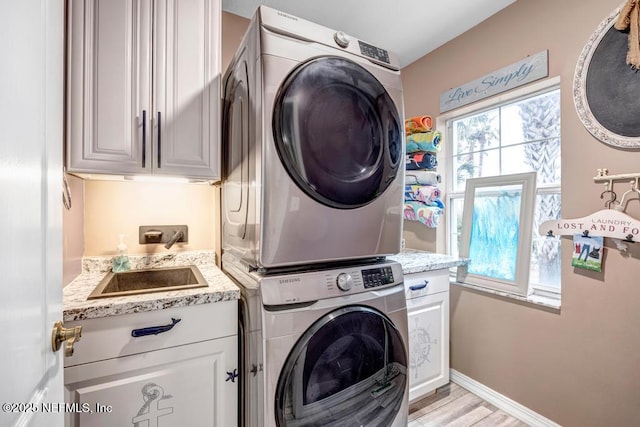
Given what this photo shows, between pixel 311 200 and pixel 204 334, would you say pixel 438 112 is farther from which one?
pixel 204 334

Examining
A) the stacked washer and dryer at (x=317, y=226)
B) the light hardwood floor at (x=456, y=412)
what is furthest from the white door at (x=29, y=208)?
the light hardwood floor at (x=456, y=412)

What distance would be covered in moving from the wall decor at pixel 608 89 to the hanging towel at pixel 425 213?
99 centimetres

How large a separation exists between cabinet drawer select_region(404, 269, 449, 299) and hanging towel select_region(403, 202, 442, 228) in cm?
46

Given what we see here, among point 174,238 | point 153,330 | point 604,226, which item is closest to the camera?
point 153,330

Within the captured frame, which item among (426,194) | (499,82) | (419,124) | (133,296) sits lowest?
(133,296)

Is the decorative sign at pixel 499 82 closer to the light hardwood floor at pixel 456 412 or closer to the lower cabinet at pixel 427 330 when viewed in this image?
the lower cabinet at pixel 427 330

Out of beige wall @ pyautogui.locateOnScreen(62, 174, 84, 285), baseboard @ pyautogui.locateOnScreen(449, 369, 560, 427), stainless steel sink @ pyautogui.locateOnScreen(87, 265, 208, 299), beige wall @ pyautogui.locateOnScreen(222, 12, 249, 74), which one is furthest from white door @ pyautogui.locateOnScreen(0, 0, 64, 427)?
baseboard @ pyautogui.locateOnScreen(449, 369, 560, 427)

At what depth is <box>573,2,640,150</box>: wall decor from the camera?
1.36 m

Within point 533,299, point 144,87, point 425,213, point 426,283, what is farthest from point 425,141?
point 144,87

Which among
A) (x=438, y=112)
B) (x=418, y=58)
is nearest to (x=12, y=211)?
(x=438, y=112)

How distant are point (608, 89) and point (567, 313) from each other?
1193 millimetres

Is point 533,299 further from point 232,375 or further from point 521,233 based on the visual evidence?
point 232,375

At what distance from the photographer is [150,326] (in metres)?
1.07

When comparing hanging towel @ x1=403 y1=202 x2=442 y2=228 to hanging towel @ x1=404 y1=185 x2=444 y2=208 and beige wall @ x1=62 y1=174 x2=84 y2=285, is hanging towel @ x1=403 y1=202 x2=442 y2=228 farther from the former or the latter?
beige wall @ x1=62 y1=174 x2=84 y2=285
